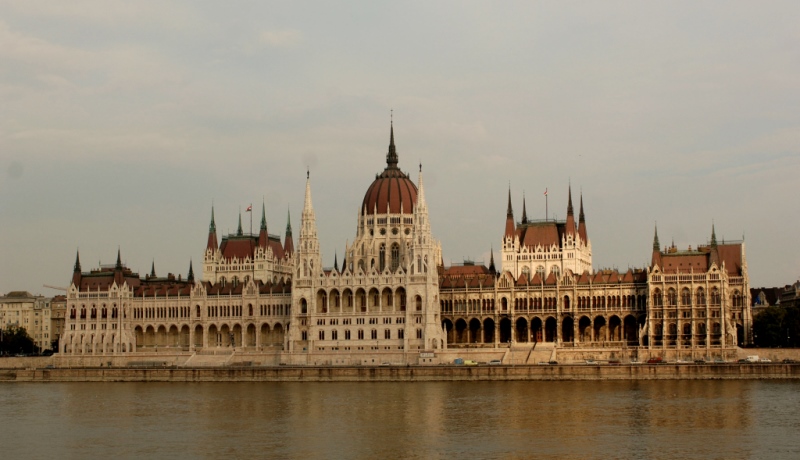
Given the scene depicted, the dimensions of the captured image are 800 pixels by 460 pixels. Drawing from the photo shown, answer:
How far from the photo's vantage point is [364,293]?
461 ft

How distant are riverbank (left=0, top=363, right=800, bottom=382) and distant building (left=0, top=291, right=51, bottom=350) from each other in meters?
52.8

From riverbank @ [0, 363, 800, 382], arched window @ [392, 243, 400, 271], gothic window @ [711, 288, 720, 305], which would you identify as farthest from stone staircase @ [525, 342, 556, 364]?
arched window @ [392, 243, 400, 271]

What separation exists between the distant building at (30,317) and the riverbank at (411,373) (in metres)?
52.8

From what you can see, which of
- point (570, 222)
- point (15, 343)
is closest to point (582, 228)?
point (570, 222)

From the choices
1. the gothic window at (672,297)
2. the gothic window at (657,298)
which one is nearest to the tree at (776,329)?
the gothic window at (672,297)

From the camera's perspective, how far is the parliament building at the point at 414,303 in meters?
133

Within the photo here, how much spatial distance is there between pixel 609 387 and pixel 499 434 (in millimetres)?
33984

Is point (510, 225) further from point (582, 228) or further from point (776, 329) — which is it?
point (776, 329)

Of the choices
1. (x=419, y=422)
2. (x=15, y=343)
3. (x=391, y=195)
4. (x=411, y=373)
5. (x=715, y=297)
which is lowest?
(x=419, y=422)

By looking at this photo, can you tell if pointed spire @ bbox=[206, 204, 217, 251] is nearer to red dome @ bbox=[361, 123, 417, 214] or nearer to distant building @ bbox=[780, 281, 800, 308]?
red dome @ bbox=[361, 123, 417, 214]

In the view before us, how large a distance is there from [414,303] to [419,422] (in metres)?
55.3

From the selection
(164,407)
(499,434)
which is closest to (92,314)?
(164,407)

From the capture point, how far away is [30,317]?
190 metres

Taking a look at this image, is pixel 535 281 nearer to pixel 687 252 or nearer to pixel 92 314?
pixel 687 252
